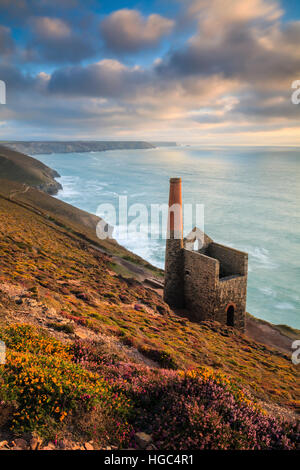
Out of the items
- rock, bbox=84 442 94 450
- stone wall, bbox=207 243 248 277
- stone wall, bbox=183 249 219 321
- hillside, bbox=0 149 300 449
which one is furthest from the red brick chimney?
rock, bbox=84 442 94 450

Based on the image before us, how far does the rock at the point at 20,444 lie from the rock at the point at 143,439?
1.72 meters

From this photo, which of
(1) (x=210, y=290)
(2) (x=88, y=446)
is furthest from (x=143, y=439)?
(1) (x=210, y=290)

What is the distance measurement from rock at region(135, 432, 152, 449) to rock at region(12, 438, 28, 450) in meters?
1.72

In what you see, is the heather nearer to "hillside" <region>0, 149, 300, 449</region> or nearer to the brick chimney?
"hillside" <region>0, 149, 300, 449</region>

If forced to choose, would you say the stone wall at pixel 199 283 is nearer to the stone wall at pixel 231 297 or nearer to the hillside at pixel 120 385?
the stone wall at pixel 231 297

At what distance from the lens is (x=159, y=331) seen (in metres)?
13.9

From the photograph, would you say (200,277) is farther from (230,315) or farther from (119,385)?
(119,385)

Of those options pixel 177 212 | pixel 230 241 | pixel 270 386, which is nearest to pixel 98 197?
pixel 230 241

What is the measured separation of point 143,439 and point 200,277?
47.5 feet

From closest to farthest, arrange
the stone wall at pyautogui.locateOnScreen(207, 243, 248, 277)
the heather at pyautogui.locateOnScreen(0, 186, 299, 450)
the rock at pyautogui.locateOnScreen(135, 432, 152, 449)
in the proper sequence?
the rock at pyautogui.locateOnScreen(135, 432, 152, 449)
the heather at pyautogui.locateOnScreen(0, 186, 299, 450)
the stone wall at pyautogui.locateOnScreen(207, 243, 248, 277)

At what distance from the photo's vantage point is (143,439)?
15.1 feet

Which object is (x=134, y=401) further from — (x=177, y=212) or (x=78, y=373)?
(x=177, y=212)

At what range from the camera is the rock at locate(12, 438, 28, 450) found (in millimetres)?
4094
